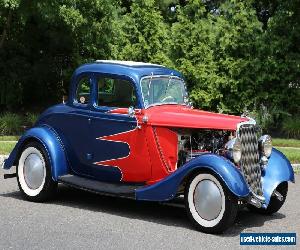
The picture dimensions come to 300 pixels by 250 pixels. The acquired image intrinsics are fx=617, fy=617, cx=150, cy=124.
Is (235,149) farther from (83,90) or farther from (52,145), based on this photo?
(52,145)

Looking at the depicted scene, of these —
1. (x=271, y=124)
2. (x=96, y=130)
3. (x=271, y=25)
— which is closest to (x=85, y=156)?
(x=96, y=130)

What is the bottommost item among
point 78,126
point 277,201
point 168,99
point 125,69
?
point 277,201

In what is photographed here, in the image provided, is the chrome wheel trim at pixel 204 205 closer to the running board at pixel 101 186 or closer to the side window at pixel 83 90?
the running board at pixel 101 186

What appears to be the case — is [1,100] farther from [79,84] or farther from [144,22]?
[79,84]

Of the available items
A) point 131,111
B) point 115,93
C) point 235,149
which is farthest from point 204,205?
point 115,93

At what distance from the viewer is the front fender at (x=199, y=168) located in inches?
278

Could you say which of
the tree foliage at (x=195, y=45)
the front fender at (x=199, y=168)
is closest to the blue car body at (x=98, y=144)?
the front fender at (x=199, y=168)

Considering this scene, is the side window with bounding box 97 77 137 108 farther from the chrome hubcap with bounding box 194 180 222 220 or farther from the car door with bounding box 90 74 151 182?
the chrome hubcap with bounding box 194 180 222 220

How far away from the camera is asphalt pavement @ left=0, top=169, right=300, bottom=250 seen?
22.1 feet

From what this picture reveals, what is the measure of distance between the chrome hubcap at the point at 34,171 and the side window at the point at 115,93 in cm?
126

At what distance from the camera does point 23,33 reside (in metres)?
21.4

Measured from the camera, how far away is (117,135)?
8.33m

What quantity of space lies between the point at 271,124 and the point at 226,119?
10.2 meters

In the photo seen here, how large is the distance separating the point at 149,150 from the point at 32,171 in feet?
6.36
